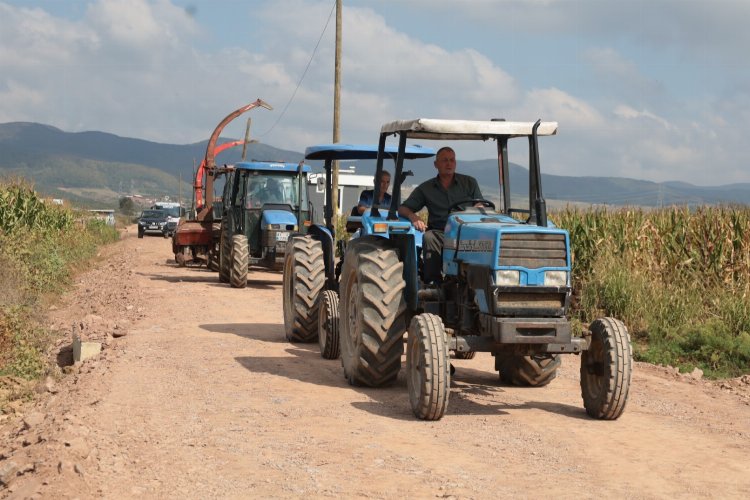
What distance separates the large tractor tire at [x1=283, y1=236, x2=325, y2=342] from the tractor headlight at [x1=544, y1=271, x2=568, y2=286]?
484 cm

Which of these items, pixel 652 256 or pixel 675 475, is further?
pixel 652 256

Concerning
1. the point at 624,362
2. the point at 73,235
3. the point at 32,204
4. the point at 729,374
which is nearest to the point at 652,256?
the point at 729,374

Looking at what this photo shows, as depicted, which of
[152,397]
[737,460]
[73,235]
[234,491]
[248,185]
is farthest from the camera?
[73,235]

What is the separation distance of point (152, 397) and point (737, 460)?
16.1 ft

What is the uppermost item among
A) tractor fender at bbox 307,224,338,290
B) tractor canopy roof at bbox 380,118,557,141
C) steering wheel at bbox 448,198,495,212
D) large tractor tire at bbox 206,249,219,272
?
tractor canopy roof at bbox 380,118,557,141

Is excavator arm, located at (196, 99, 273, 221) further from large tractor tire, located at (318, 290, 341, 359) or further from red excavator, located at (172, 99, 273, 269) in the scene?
large tractor tire, located at (318, 290, 341, 359)

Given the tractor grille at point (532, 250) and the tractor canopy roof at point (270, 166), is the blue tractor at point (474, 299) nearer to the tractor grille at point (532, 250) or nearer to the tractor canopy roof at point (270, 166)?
the tractor grille at point (532, 250)

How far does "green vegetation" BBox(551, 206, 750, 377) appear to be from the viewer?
1296 cm

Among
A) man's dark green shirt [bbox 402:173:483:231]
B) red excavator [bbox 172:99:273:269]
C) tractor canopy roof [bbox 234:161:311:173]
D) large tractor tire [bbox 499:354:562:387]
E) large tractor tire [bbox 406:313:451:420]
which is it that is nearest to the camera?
large tractor tire [bbox 406:313:451:420]

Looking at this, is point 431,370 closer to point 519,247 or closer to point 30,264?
point 519,247

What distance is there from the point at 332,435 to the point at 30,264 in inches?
602

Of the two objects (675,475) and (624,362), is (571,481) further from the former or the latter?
(624,362)

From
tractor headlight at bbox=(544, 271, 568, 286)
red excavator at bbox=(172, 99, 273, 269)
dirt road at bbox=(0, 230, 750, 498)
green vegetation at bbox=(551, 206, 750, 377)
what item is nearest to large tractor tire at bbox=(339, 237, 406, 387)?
dirt road at bbox=(0, 230, 750, 498)

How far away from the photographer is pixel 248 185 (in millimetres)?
22344
